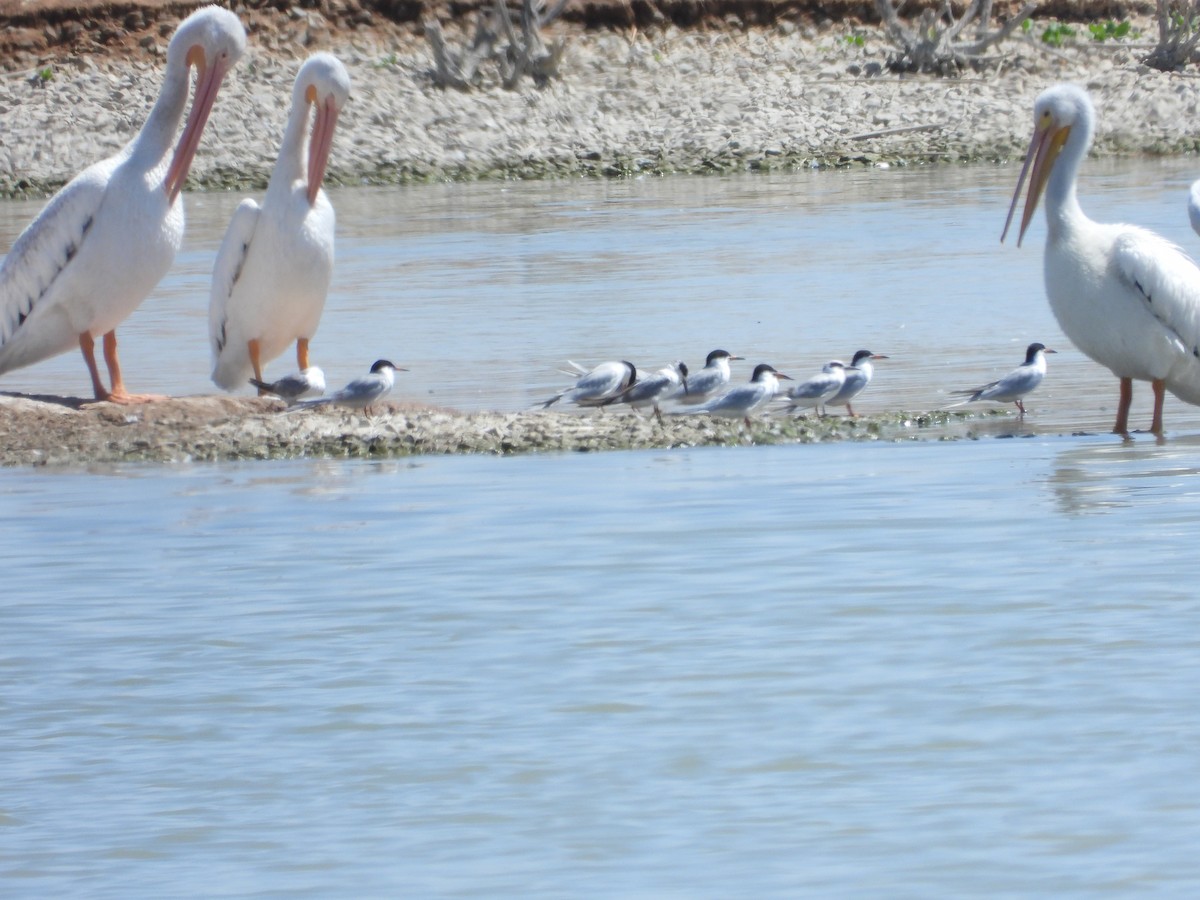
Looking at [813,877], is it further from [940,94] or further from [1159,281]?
[940,94]

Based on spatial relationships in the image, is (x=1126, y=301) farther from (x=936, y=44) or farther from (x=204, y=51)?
(x=936, y=44)

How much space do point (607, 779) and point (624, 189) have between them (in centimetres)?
1995

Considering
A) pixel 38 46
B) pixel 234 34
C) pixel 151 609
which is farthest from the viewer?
pixel 38 46

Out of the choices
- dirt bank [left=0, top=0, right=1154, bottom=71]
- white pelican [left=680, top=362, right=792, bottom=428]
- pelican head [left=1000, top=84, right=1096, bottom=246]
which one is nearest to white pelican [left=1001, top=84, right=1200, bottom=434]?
pelican head [left=1000, top=84, right=1096, bottom=246]

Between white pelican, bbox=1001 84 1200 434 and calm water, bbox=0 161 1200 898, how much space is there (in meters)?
0.28

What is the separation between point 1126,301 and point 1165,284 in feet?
0.52

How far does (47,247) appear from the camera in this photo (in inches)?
359

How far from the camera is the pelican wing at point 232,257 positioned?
30.8ft

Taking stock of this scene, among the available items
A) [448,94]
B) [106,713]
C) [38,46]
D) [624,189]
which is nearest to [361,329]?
[106,713]

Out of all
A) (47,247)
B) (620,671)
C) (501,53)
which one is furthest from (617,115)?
(620,671)

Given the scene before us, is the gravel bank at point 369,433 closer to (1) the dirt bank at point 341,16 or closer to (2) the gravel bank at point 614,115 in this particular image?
(2) the gravel bank at point 614,115

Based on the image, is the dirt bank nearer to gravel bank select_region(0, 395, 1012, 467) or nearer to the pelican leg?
the pelican leg

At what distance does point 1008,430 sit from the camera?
882 cm

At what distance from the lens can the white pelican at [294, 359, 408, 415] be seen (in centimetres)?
891
